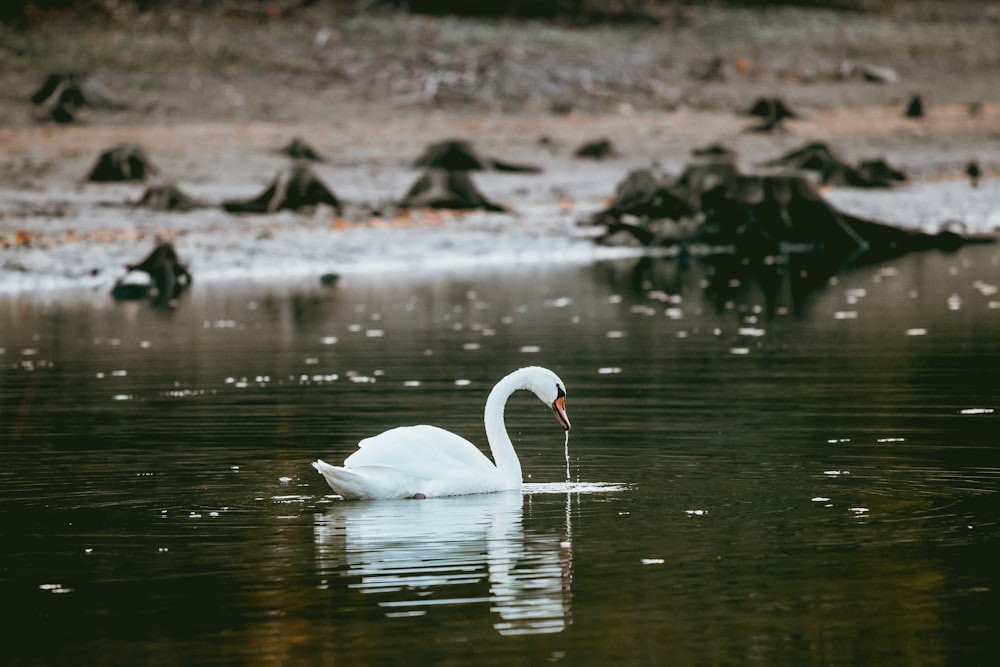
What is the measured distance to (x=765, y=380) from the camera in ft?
46.9

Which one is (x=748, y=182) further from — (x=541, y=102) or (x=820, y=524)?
(x=820, y=524)

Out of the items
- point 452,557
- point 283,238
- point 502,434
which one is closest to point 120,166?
point 283,238

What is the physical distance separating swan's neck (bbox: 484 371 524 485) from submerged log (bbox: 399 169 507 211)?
20142 mm

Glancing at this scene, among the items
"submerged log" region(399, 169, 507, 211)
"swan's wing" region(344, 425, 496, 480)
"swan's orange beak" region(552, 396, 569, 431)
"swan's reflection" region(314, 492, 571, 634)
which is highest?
"submerged log" region(399, 169, 507, 211)

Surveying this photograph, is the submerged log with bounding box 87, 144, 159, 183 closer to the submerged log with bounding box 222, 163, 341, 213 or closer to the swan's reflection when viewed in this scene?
the submerged log with bounding box 222, 163, 341, 213

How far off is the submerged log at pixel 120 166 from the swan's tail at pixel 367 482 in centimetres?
2215

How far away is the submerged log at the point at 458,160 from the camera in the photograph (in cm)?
3297

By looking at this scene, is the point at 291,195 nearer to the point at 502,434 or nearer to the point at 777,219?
the point at 777,219

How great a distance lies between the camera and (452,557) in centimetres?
826

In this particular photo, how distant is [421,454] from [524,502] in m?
0.56

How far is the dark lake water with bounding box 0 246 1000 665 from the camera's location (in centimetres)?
691

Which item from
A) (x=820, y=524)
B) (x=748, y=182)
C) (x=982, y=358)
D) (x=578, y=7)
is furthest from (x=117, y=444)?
(x=578, y=7)

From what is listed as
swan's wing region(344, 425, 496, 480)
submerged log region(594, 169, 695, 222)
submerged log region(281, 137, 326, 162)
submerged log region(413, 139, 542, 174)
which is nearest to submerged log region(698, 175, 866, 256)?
submerged log region(594, 169, 695, 222)

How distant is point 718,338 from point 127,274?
8.58 meters
